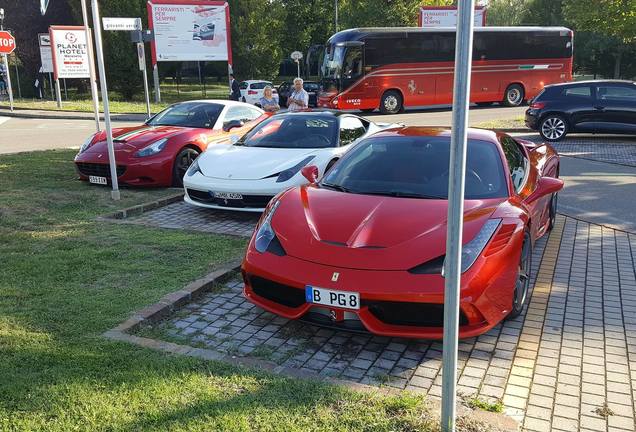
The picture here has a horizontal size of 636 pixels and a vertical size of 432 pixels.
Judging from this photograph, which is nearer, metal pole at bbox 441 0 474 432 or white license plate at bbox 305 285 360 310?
metal pole at bbox 441 0 474 432

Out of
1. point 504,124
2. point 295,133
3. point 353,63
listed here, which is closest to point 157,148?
point 295,133

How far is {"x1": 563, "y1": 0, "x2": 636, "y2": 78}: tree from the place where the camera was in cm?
1773

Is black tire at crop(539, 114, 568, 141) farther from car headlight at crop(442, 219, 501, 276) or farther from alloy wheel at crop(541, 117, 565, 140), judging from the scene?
car headlight at crop(442, 219, 501, 276)

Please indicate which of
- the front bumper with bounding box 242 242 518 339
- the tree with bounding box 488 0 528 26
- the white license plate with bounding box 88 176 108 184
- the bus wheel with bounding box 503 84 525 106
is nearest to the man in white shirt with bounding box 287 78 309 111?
the white license plate with bounding box 88 176 108 184

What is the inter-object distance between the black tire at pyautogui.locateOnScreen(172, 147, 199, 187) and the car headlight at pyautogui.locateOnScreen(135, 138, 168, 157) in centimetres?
29

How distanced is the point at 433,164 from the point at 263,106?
8.39m

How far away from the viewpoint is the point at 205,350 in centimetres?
367

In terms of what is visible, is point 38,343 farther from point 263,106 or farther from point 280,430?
point 263,106

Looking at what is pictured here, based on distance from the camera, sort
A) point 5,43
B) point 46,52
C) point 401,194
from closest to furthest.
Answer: point 401,194
point 5,43
point 46,52

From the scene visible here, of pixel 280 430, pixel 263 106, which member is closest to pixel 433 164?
pixel 280 430

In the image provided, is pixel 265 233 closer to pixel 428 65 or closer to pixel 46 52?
pixel 428 65

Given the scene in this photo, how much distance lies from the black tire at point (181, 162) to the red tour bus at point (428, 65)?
1556 centimetres

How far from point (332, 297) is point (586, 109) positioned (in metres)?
13.9

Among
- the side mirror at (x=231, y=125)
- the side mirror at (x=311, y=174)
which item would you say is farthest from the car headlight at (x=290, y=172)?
the side mirror at (x=231, y=125)
